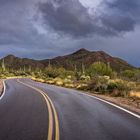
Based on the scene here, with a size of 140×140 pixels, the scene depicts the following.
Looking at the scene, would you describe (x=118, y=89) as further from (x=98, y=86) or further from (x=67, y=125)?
(x=67, y=125)

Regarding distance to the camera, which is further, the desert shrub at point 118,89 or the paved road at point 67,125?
the desert shrub at point 118,89

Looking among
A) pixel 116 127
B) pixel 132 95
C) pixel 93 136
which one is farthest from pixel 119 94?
pixel 93 136

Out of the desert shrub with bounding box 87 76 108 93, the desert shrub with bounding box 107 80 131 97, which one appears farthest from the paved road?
the desert shrub with bounding box 87 76 108 93

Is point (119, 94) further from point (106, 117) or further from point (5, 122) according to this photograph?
point (5, 122)

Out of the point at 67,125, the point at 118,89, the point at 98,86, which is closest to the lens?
the point at 67,125

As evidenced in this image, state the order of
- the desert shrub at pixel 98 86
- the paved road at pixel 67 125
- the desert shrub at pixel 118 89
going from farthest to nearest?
1. the desert shrub at pixel 98 86
2. the desert shrub at pixel 118 89
3. the paved road at pixel 67 125

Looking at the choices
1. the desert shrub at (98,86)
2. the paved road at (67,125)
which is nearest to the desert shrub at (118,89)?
Answer: the desert shrub at (98,86)

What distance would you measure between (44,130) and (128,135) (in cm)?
276

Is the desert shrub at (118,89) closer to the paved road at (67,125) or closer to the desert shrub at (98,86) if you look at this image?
the desert shrub at (98,86)

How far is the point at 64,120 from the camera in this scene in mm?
13906

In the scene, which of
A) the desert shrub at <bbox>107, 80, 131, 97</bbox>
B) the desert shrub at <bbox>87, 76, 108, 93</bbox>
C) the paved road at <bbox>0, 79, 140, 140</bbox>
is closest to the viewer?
the paved road at <bbox>0, 79, 140, 140</bbox>

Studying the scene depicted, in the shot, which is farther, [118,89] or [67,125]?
[118,89]

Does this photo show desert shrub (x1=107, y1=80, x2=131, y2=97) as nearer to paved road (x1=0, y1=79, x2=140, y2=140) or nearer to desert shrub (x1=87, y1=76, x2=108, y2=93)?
desert shrub (x1=87, y1=76, x2=108, y2=93)

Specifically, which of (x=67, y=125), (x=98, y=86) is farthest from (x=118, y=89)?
(x=67, y=125)
